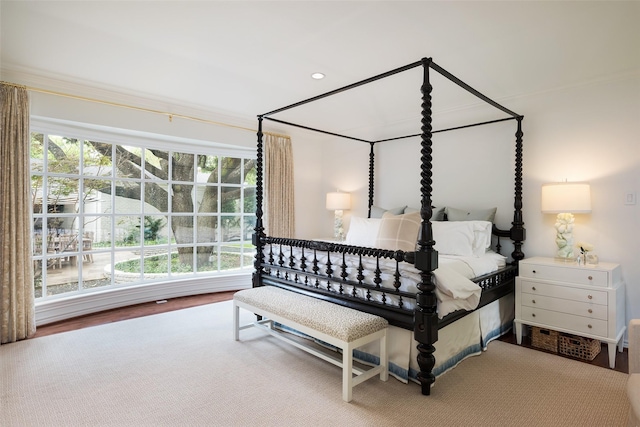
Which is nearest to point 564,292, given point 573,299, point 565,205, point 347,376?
point 573,299

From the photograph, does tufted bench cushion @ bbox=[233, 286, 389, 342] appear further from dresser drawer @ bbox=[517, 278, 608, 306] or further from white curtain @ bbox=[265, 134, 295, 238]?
white curtain @ bbox=[265, 134, 295, 238]

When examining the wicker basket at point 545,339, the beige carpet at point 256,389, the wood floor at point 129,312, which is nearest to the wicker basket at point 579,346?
the wicker basket at point 545,339

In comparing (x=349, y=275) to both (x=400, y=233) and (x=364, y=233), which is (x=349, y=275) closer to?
(x=400, y=233)

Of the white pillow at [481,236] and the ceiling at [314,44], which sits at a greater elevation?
the ceiling at [314,44]

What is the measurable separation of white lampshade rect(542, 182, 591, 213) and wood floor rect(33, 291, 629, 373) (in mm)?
1216

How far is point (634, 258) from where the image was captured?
116 inches

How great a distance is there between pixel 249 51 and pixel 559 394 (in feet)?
11.1

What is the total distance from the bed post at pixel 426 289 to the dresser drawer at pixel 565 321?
1386mm

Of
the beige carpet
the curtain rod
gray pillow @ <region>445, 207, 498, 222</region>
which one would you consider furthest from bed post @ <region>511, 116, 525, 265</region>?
the curtain rod

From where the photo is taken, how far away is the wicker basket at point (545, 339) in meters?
2.91

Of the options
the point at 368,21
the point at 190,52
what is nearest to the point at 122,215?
the point at 190,52

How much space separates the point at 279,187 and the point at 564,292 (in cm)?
355

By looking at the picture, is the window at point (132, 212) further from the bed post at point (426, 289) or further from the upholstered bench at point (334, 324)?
the bed post at point (426, 289)

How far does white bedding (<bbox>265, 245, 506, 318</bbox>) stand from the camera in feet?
7.43
